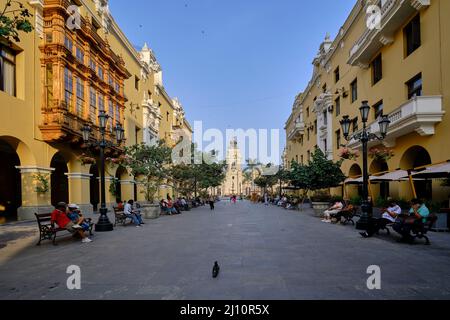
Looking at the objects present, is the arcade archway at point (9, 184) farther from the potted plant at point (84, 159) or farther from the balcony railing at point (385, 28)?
the balcony railing at point (385, 28)

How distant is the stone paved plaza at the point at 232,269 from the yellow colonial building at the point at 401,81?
6827 mm

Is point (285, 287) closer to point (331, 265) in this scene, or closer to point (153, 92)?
point (331, 265)

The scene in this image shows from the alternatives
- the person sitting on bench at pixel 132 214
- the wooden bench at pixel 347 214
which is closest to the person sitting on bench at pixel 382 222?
the wooden bench at pixel 347 214

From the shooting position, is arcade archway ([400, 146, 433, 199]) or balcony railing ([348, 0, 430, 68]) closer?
balcony railing ([348, 0, 430, 68])

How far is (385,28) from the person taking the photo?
18.0 metres

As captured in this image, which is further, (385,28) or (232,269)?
(385,28)

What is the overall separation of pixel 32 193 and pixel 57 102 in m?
5.27

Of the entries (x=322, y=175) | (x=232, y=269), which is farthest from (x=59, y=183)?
(x=232, y=269)

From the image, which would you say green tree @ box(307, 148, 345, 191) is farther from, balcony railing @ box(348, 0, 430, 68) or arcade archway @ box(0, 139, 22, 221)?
arcade archway @ box(0, 139, 22, 221)

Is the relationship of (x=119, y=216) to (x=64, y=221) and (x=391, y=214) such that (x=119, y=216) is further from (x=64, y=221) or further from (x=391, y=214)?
(x=391, y=214)

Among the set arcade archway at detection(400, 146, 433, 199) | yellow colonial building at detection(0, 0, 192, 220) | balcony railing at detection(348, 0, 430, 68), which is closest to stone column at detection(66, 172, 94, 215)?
yellow colonial building at detection(0, 0, 192, 220)

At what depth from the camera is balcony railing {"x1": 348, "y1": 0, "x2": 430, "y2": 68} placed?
15859 mm
